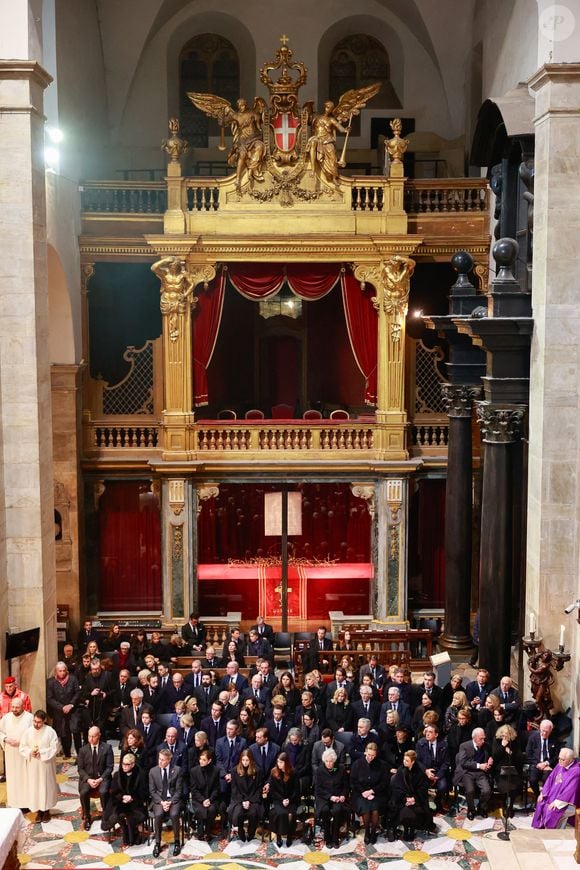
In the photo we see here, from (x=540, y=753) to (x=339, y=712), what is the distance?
254 centimetres

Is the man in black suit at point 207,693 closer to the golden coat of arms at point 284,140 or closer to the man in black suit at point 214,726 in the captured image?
the man in black suit at point 214,726

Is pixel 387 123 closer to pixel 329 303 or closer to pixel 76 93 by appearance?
pixel 329 303

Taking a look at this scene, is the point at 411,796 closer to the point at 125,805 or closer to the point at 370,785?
the point at 370,785

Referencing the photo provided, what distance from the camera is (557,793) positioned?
12109 mm

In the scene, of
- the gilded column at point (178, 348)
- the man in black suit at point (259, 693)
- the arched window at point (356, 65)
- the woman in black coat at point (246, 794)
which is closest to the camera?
the woman in black coat at point (246, 794)

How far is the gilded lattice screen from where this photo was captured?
21.1m

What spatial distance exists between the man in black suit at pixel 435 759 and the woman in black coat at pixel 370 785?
2.24 feet

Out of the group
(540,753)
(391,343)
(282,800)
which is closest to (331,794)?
(282,800)

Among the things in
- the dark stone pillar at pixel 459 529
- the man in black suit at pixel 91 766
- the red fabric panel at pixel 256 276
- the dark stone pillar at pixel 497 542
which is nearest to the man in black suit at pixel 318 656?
the dark stone pillar at pixel 459 529

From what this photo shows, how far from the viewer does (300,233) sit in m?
20.1

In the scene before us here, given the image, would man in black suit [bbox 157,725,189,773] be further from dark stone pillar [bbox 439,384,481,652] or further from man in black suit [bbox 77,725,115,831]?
dark stone pillar [bbox 439,384,481,652]

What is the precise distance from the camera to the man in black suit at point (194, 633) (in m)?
18.8

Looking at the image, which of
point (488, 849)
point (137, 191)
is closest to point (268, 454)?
point (137, 191)

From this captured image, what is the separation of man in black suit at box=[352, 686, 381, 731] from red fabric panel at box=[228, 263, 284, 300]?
8663 millimetres
